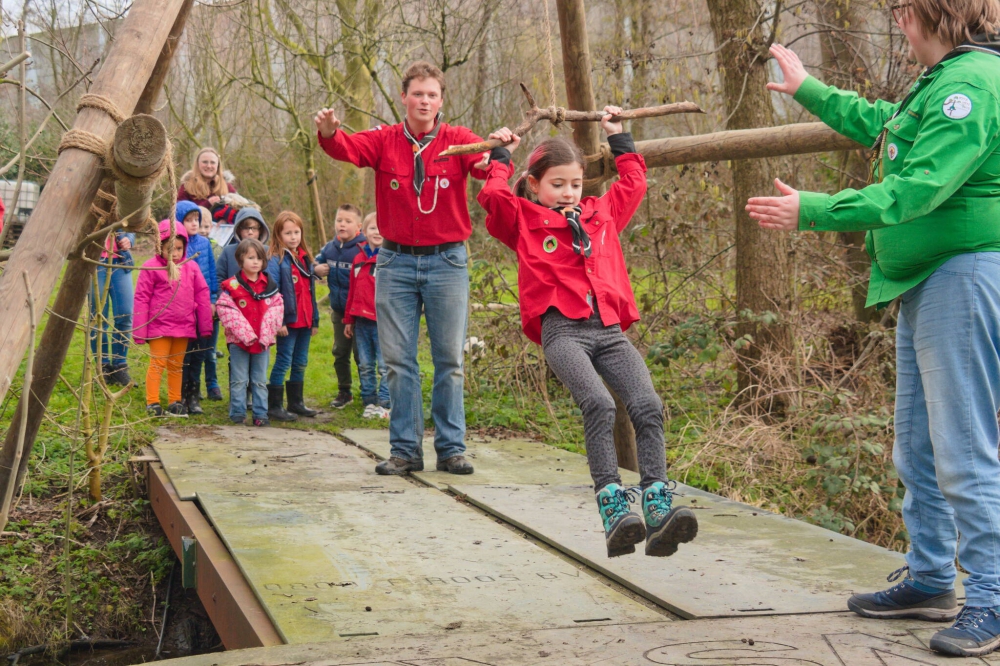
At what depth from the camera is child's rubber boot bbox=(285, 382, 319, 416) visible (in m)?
8.53

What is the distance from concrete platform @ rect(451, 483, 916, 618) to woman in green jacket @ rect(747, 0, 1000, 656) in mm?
395

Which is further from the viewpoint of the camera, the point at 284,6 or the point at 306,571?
the point at 284,6

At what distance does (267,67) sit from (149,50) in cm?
1091

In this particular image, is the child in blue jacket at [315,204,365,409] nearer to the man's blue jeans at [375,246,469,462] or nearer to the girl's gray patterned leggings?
the man's blue jeans at [375,246,469,462]

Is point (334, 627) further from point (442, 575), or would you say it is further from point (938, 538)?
point (938, 538)

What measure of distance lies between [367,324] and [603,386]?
5087mm

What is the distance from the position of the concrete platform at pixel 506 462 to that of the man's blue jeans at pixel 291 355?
1068mm

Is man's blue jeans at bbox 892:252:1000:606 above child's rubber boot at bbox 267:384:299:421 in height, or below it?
above

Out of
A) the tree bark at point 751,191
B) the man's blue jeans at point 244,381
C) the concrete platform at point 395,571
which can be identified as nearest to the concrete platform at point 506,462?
the concrete platform at point 395,571

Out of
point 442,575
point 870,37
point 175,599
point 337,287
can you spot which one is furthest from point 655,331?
point 442,575

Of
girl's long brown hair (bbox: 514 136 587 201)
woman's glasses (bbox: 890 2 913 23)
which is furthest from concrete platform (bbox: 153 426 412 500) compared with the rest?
woman's glasses (bbox: 890 2 913 23)

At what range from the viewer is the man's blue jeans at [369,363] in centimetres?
863

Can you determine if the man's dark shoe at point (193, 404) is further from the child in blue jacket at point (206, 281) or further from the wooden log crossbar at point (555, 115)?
the wooden log crossbar at point (555, 115)

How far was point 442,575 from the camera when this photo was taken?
12.3 ft
